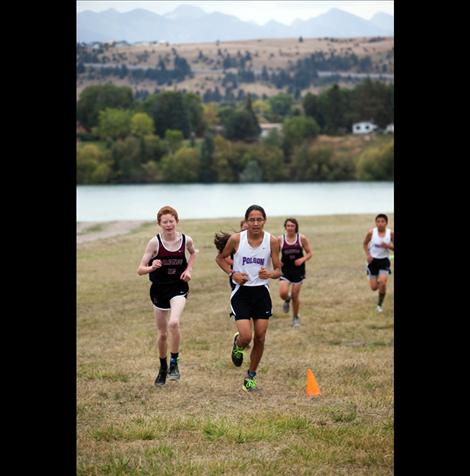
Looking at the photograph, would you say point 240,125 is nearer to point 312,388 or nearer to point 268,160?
point 268,160

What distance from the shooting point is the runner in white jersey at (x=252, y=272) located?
1165cm

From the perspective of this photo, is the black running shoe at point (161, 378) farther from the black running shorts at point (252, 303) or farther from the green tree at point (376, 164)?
the green tree at point (376, 164)

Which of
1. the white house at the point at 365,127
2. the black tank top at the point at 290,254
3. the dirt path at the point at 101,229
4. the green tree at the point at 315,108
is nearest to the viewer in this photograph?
the black tank top at the point at 290,254

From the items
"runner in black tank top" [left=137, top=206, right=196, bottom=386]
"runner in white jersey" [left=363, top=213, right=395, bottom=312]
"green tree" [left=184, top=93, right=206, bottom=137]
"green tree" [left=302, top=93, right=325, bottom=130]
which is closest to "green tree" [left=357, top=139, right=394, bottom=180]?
"green tree" [left=302, top=93, right=325, bottom=130]

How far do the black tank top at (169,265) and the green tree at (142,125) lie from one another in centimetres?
11392

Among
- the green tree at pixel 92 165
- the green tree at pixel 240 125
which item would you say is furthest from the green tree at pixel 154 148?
the green tree at pixel 240 125

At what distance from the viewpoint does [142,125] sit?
12950 cm

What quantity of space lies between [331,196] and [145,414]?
95.5 meters

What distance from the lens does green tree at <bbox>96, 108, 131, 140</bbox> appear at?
420ft

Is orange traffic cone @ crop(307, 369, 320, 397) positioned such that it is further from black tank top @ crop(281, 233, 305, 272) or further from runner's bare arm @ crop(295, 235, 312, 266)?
black tank top @ crop(281, 233, 305, 272)

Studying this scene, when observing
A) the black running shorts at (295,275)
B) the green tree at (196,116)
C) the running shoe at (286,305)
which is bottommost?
the running shoe at (286,305)
